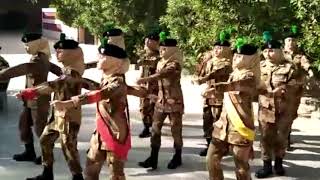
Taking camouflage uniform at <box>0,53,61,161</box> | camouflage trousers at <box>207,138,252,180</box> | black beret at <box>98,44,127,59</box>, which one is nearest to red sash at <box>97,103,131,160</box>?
black beret at <box>98,44,127,59</box>

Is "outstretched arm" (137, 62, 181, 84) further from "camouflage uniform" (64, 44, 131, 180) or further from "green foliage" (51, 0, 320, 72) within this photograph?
"camouflage uniform" (64, 44, 131, 180)

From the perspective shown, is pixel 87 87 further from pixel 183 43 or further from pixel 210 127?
pixel 183 43

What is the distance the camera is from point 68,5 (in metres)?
17.5

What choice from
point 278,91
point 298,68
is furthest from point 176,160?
point 298,68

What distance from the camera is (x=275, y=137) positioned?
7.44 metres

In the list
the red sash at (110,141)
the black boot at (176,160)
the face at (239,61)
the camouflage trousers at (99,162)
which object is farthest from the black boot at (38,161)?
the face at (239,61)

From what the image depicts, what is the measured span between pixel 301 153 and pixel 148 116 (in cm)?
235

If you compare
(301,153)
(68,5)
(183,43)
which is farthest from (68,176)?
(68,5)

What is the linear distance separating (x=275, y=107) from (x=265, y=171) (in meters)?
0.78

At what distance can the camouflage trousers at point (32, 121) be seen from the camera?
741 cm

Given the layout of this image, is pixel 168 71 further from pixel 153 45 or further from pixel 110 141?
pixel 110 141

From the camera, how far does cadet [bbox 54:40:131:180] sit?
5.75 meters

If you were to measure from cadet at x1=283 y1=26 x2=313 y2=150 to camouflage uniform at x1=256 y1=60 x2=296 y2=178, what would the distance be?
0.82 feet

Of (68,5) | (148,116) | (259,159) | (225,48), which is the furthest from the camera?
(68,5)
